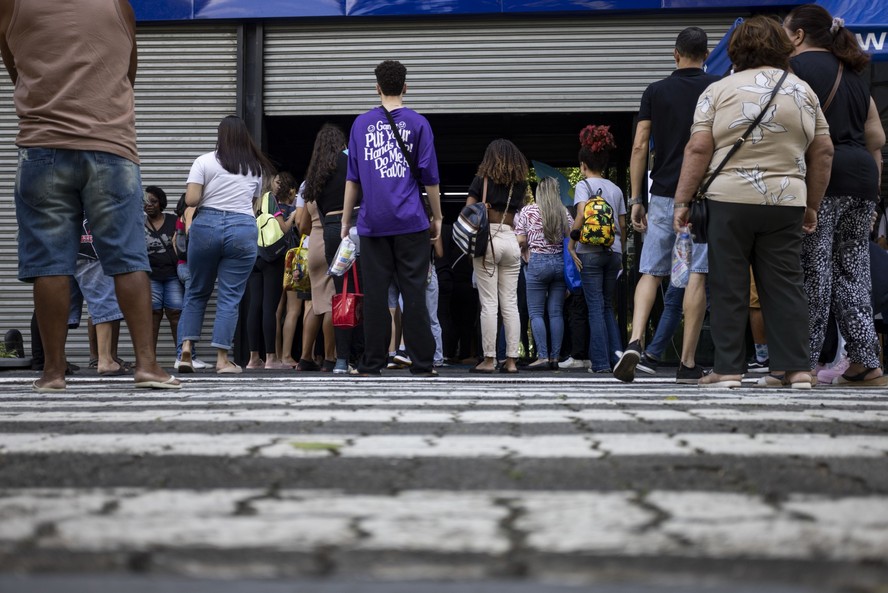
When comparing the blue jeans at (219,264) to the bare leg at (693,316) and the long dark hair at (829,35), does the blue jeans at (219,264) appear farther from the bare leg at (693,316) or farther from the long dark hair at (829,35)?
the long dark hair at (829,35)

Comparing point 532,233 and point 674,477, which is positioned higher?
point 532,233

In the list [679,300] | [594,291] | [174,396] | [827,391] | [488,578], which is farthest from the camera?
[594,291]

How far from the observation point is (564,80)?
12.2 meters

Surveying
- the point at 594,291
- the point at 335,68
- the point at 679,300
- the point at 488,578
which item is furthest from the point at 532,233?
the point at 488,578

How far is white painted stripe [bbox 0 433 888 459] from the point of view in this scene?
8.66 feet

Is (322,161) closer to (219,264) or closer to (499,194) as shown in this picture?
(219,264)

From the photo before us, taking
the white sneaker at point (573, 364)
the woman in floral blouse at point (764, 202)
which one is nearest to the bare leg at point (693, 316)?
the woman in floral blouse at point (764, 202)

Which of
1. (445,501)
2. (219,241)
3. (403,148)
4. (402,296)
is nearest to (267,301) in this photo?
(219,241)

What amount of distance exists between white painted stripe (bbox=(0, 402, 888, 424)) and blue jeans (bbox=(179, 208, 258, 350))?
14.0ft

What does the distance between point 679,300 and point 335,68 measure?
5552mm

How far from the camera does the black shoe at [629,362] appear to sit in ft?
20.6

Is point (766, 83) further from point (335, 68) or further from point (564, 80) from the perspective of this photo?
point (335, 68)

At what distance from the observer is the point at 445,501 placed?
6.40 ft

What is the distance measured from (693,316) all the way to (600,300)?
10.8 ft
